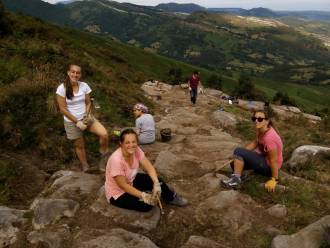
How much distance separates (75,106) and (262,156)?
463 cm

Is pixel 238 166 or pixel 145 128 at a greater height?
pixel 238 166

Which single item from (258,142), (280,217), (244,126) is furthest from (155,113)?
(280,217)

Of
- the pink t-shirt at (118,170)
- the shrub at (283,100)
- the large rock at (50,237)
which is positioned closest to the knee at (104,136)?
the pink t-shirt at (118,170)

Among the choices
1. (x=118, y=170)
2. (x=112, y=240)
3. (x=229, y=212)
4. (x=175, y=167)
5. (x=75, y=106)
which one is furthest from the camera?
(x=175, y=167)

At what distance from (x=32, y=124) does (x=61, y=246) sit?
604cm

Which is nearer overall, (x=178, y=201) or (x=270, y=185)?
(x=178, y=201)

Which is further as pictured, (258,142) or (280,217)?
(258,142)

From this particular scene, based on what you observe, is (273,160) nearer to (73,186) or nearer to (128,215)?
(128,215)

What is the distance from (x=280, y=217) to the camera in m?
8.05

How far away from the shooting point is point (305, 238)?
679cm

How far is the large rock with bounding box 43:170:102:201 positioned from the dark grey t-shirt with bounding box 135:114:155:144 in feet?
12.2

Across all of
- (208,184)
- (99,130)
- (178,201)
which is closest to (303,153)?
(208,184)

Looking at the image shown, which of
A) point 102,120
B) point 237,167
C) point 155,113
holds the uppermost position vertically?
point 237,167

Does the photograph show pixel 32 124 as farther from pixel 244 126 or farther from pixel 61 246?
pixel 244 126
